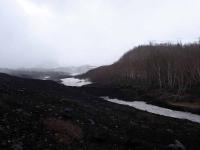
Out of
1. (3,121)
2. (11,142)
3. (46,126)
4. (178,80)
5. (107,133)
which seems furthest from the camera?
(178,80)

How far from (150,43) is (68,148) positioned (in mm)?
161077

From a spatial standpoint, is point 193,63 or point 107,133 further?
point 193,63

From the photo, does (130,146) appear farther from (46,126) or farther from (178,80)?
(178,80)

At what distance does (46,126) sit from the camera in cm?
1695

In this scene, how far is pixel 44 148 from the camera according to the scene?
1409cm

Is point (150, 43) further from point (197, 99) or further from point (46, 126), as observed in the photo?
point (46, 126)

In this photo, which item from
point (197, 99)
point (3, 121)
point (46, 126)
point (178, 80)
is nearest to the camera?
point (3, 121)

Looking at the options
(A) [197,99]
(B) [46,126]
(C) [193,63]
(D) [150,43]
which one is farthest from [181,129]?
(D) [150,43]

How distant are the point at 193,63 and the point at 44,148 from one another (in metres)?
68.6

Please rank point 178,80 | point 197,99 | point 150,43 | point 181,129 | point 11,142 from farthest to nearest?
1. point 150,43
2. point 178,80
3. point 197,99
4. point 181,129
5. point 11,142

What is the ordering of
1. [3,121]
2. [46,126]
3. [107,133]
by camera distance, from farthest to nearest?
1. [107,133]
2. [46,126]
3. [3,121]

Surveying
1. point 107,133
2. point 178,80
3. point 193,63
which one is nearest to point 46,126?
point 107,133

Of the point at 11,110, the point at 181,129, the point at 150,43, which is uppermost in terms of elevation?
the point at 150,43

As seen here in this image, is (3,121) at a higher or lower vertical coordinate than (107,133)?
higher
